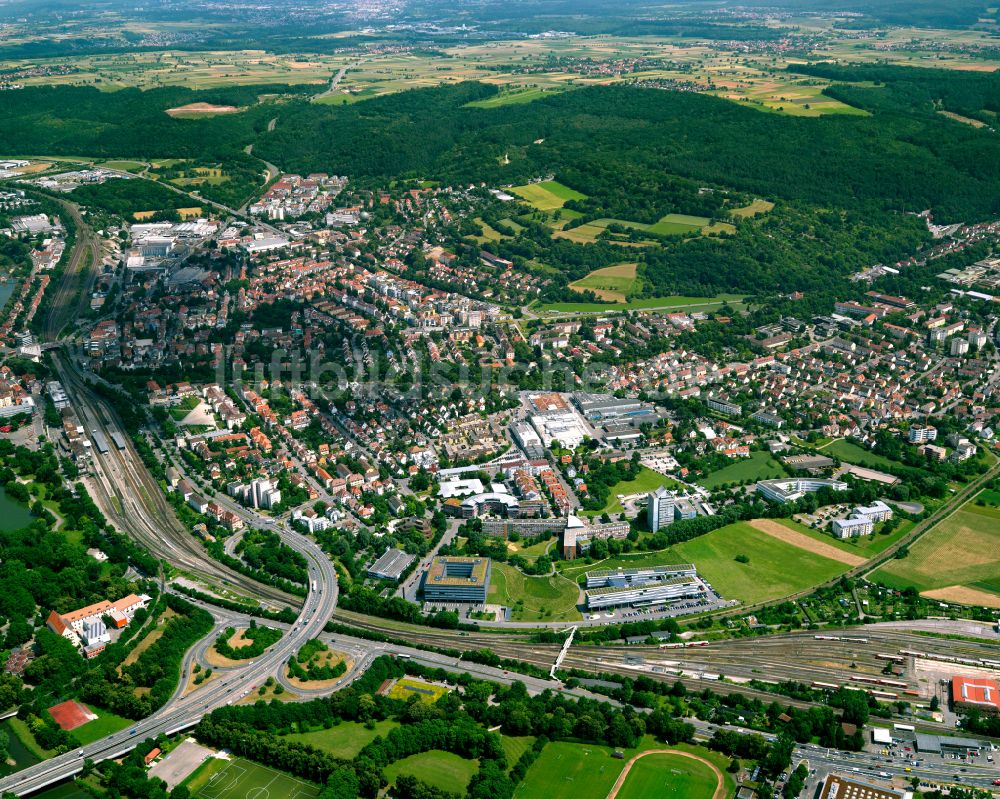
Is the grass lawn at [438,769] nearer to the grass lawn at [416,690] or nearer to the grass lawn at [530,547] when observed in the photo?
the grass lawn at [416,690]

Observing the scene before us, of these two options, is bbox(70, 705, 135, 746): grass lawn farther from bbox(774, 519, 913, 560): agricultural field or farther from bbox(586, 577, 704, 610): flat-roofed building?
bbox(774, 519, 913, 560): agricultural field

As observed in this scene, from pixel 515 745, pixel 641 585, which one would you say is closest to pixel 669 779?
pixel 515 745

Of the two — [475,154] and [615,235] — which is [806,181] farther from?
[475,154]

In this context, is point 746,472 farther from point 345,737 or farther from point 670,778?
point 345,737

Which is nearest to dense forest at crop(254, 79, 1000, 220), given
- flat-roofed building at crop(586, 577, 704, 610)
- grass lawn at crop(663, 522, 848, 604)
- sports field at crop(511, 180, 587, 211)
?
sports field at crop(511, 180, 587, 211)

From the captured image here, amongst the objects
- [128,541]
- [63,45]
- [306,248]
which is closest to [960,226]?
[306,248]

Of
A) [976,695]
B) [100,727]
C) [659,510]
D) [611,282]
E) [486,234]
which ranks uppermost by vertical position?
[486,234]
